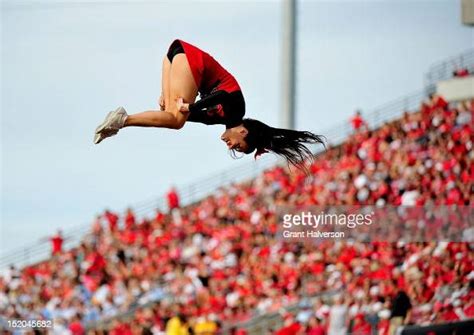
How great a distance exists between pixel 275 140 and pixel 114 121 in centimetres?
117

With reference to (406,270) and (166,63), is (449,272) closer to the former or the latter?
(406,270)

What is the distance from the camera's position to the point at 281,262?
12.0 m

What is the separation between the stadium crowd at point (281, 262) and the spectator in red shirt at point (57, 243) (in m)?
0.11

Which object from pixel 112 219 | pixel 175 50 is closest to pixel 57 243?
pixel 112 219

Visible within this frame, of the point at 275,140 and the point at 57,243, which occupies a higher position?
the point at 275,140

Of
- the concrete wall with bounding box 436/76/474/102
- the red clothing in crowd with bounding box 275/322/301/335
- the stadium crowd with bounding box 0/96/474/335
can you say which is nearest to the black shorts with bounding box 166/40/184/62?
the stadium crowd with bounding box 0/96/474/335

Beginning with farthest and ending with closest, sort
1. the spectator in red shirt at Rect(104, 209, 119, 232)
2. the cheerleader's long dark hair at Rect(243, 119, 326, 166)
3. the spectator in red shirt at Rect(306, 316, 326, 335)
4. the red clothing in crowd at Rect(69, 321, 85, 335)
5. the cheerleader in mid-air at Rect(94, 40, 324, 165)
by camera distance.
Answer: the spectator in red shirt at Rect(104, 209, 119, 232), the red clothing in crowd at Rect(69, 321, 85, 335), the spectator in red shirt at Rect(306, 316, 326, 335), the cheerleader's long dark hair at Rect(243, 119, 326, 166), the cheerleader in mid-air at Rect(94, 40, 324, 165)

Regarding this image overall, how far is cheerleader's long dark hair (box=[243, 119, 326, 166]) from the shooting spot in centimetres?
731

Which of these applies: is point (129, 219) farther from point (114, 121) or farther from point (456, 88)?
point (114, 121)

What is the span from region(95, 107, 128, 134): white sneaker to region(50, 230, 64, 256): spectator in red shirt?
18.8ft

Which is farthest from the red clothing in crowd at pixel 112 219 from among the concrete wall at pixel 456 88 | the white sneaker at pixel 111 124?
the white sneaker at pixel 111 124

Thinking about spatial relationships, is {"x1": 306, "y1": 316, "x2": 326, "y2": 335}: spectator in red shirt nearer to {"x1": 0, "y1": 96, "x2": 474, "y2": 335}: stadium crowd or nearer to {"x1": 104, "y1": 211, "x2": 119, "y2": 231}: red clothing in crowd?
{"x1": 0, "y1": 96, "x2": 474, "y2": 335}: stadium crowd

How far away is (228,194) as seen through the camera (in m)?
12.7

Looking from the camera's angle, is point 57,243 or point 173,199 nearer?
point 57,243
